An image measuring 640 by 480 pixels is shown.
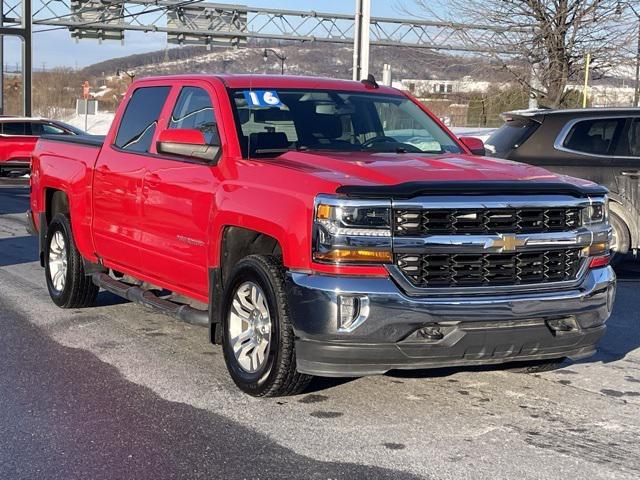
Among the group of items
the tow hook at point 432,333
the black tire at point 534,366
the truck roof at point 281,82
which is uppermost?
the truck roof at point 281,82

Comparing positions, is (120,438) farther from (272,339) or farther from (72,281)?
(72,281)

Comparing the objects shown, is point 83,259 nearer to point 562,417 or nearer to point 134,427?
point 134,427

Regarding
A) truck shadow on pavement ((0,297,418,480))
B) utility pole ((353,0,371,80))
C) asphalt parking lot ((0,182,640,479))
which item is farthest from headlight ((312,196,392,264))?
utility pole ((353,0,371,80))

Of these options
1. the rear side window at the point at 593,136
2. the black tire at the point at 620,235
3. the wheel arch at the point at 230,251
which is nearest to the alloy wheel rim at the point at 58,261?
the wheel arch at the point at 230,251

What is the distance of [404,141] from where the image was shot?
654cm

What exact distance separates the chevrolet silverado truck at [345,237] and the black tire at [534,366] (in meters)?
0.07

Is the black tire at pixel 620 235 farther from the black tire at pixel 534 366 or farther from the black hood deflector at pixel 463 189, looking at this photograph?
the black hood deflector at pixel 463 189

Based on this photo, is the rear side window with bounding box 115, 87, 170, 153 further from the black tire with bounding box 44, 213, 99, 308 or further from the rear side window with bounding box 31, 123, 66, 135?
the rear side window with bounding box 31, 123, 66, 135

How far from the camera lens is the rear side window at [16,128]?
1038 inches

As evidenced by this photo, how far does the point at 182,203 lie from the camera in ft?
20.1

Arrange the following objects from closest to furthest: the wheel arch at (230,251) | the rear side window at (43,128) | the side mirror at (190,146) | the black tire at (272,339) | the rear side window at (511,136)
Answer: the black tire at (272,339) → the wheel arch at (230,251) → the side mirror at (190,146) → the rear side window at (511,136) → the rear side window at (43,128)

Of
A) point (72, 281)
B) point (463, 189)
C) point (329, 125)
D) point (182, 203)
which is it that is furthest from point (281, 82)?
point (72, 281)

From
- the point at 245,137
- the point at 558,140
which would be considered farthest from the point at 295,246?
the point at 558,140

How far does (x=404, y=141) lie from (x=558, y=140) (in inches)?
173
